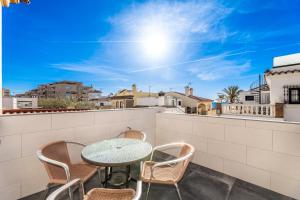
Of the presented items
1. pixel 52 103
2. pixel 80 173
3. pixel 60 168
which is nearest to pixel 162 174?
pixel 80 173

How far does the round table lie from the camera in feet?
5.01

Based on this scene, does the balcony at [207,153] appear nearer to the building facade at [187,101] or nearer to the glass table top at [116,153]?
the glass table top at [116,153]

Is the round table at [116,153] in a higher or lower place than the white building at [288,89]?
lower

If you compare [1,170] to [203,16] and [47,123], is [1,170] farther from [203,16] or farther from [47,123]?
[203,16]

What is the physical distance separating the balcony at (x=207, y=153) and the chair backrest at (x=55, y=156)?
32cm

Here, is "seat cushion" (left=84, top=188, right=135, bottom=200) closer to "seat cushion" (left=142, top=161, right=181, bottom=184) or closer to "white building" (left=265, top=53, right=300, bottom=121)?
"seat cushion" (left=142, top=161, right=181, bottom=184)

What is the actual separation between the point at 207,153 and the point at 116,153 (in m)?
1.90

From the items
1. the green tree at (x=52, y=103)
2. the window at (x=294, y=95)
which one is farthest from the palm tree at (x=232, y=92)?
the green tree at (x=52, y=103)

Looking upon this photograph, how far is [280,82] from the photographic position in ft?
22.4

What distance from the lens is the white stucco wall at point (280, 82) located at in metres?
6.49

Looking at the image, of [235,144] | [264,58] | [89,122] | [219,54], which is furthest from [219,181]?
[264,58]

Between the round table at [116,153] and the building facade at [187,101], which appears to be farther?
the building facade at [187,101]

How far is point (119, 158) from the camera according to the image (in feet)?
5.28

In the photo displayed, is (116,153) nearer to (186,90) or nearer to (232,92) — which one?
(186,90)
